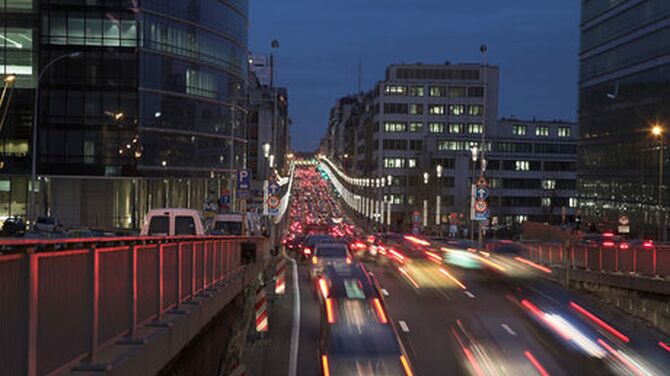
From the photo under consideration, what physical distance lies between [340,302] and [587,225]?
81.5m

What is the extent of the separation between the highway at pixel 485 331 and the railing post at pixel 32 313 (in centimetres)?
640

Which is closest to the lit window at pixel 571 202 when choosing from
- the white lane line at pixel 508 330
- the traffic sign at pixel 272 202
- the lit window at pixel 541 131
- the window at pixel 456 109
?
the lit window at pixel 541 131

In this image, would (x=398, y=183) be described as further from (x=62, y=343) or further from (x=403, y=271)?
(x=62, y=343)

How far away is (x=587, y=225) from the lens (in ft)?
300

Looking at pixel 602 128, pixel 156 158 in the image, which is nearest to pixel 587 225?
pixel 602 128

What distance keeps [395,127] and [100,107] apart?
79.1 meters

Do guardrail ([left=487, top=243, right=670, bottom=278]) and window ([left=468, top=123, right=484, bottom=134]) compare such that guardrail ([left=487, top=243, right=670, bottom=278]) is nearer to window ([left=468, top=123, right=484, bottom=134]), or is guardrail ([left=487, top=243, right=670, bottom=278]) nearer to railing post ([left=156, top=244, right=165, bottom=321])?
railing post ([left=156, top=244, right=165, bottom=321])

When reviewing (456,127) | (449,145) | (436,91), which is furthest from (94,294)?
(456,127)

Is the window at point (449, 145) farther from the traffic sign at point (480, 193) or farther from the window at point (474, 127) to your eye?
the traffic sign at point (480, 193)

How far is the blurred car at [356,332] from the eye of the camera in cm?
1186

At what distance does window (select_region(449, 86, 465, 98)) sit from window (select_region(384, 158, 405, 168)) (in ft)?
43.8

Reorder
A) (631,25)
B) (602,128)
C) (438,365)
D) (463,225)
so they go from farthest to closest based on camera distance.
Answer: (463,225) < (602,128) < (631,25) < (438,365)

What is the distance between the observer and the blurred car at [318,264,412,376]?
38.9 ft

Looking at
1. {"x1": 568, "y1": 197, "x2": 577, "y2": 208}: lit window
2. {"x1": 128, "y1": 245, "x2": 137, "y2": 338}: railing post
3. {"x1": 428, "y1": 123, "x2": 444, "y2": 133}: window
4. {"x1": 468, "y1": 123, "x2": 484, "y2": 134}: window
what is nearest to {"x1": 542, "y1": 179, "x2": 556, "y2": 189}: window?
{"x1": 568, "y1": 197, "x2": 577, "y2": 208}: lit window
